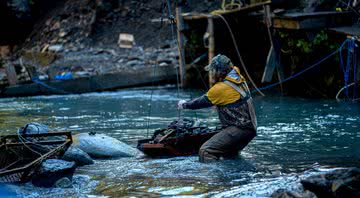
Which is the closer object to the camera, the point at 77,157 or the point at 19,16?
the point at 77,157

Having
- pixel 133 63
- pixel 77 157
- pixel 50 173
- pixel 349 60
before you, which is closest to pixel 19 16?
pixel 133 63

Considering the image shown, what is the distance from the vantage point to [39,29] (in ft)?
107

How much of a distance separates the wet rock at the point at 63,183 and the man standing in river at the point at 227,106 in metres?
2.11

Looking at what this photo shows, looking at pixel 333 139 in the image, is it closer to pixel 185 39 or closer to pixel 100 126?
pixel 100 126

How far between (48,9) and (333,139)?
24.8 m

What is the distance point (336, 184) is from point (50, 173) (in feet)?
12.8

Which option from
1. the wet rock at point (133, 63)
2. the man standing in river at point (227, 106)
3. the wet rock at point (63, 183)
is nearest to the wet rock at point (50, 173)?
the wet rock at point (63, 183)

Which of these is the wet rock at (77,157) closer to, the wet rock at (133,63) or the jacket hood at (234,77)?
the jacket hood at (234,77)

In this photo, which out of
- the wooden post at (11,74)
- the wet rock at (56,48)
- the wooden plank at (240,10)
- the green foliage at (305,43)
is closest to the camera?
the green foliage at (305,43)

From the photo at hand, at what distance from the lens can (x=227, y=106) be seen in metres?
9.70

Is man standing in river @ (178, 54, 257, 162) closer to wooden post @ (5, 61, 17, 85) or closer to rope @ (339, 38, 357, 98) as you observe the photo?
rope @ (339, 38, 357, 98)

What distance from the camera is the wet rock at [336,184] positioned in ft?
22.9

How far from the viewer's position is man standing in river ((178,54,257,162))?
379 inches

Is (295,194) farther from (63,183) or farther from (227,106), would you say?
(63,183)
